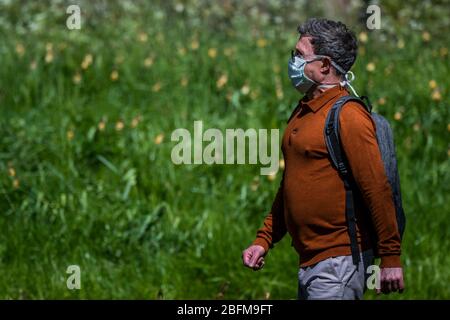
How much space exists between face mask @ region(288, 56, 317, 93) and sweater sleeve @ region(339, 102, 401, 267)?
240mm

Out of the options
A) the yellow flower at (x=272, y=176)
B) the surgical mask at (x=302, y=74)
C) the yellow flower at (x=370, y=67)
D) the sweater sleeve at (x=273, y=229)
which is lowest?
the sweater sleeve at (x=273, y=229)

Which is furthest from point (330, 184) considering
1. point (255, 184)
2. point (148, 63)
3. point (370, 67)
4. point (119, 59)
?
point (119, 59)

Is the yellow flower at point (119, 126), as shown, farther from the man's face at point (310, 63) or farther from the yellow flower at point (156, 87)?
the man's face at point (310, 63)

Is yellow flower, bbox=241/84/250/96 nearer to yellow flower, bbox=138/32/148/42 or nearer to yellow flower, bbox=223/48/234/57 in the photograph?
yellow flower, bbox=223/48/234/57

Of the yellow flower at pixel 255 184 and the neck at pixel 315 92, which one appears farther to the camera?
the yellow flower at pixel 255 184

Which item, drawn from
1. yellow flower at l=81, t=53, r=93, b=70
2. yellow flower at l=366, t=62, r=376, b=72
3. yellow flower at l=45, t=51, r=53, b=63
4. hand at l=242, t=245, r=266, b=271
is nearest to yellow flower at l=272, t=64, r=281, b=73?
yellow flower at l=366, t=62, r=376, b=72

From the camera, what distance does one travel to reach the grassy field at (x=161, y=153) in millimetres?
5594

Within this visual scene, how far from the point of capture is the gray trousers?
3252 millimetres

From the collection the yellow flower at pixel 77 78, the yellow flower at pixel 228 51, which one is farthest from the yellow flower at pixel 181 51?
the yellow flower at pixel 77 78

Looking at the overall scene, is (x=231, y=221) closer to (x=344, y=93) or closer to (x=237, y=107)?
(x=237, y=107)

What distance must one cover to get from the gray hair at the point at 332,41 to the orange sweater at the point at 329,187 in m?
0.13

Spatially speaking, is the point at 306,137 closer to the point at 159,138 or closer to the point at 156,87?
the point at 159,138

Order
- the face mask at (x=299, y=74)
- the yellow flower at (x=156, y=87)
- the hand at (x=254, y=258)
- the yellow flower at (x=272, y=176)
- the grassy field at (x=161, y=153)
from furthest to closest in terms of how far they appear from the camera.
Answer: the yellow flower at (x=156, y=87) → the yellow flower at (x=272, y=176) → the grassy field at (x=161, y=153) → the hand at (x=254, y=258) → the face mask at (x=299, y=74)
